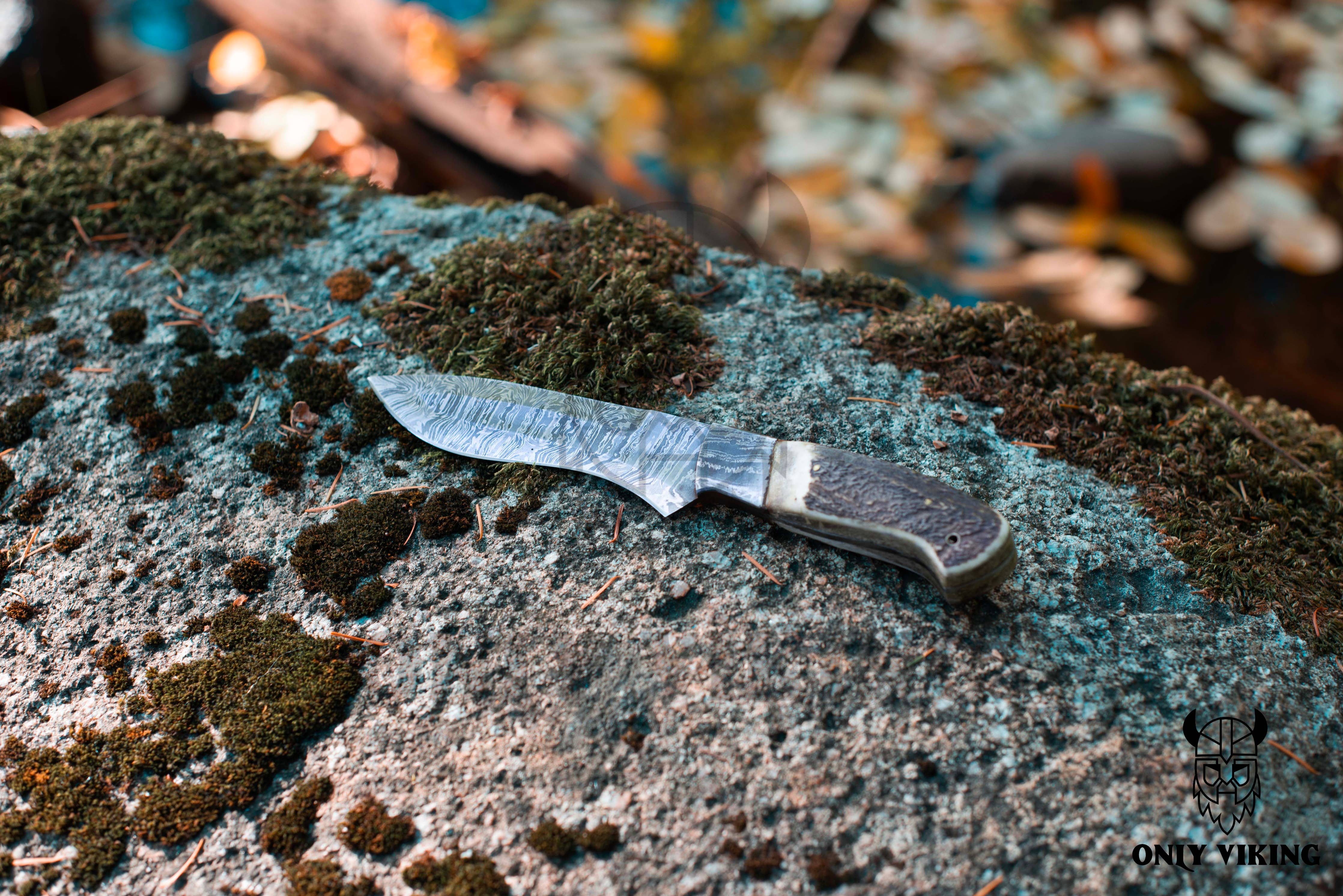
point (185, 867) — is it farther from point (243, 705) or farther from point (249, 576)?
point (249, 576)

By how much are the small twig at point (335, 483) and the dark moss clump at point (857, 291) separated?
1632 mm

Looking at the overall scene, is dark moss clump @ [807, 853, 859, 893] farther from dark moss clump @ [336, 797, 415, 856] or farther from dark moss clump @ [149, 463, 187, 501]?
dark moss clump @ [149, 463, 187, 501]

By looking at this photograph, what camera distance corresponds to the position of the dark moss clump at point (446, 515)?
2338 mm

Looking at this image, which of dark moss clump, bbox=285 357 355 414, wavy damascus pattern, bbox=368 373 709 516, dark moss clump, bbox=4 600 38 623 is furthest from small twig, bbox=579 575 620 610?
dark moss clump, bbox=4 600 38 623

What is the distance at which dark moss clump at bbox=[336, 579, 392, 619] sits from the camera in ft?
7.30

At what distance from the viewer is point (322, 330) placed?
Answer: 285 cm

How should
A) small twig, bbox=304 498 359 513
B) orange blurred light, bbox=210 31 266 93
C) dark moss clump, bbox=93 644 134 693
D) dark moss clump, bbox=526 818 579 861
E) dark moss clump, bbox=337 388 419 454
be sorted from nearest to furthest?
dark moss clump, bbox=526 818 579 861 → dark moss clump, bbox=93 644 134 693 → small twig, bbox=304 498 359 513 → dark moss clump, bbox=337 388 419 454 → orange blurred light, bbox=210 31 266 93

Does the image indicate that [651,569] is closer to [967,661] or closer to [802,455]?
[802,455]

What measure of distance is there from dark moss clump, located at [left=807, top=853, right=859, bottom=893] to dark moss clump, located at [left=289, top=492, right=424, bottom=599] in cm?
135

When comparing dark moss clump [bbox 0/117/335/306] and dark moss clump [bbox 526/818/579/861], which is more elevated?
dark moss clump [bbox 0/117/335/306]

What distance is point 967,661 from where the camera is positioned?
203 centimetres

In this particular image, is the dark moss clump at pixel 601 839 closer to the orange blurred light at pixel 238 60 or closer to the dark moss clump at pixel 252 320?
the dark moss clump at pixel 252 320

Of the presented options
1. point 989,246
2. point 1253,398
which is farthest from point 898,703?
point 989,246

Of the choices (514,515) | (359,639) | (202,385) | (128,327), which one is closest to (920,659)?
(514,515)
